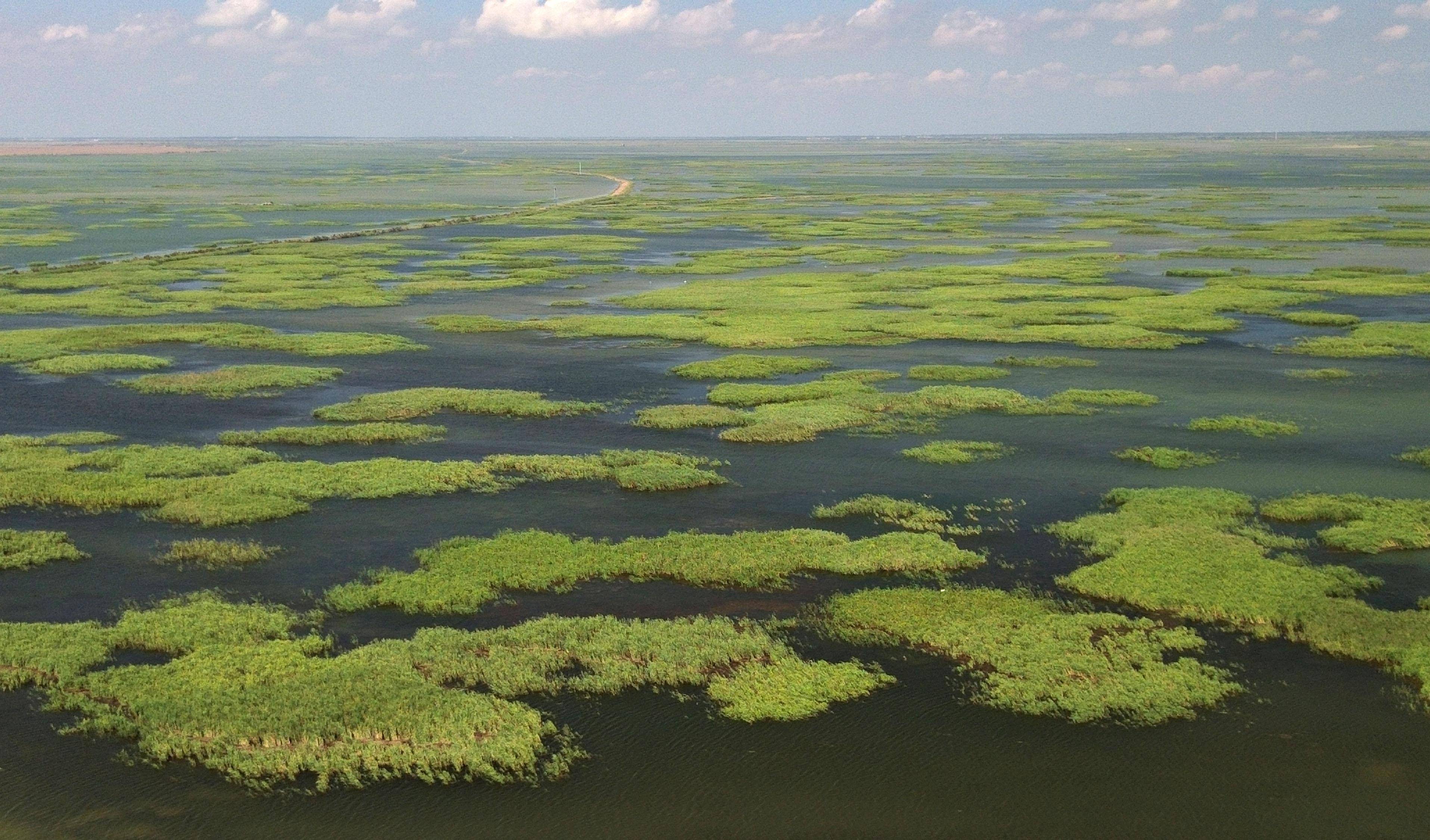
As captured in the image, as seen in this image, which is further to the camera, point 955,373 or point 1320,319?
point 1320,319

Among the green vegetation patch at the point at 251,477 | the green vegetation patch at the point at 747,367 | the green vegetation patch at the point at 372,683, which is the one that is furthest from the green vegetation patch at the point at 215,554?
the green vegetation patch at the point at 747,367

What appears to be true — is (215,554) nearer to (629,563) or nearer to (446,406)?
(629,563)

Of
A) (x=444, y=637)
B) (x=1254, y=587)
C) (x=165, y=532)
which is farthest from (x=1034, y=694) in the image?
(x=165, y=532)

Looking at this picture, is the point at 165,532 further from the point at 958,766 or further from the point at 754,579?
the point at 958,766

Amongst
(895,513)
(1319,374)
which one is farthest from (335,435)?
(1319,374)

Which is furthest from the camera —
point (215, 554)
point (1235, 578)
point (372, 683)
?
point (215, 554)

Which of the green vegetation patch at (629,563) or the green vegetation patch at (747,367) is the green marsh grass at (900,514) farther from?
the green vegetation patch at (747,367)

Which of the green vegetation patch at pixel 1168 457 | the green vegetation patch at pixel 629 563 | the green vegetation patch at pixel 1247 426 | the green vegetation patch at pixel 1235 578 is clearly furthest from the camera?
the green vegetation patch at pixel 1247 426
